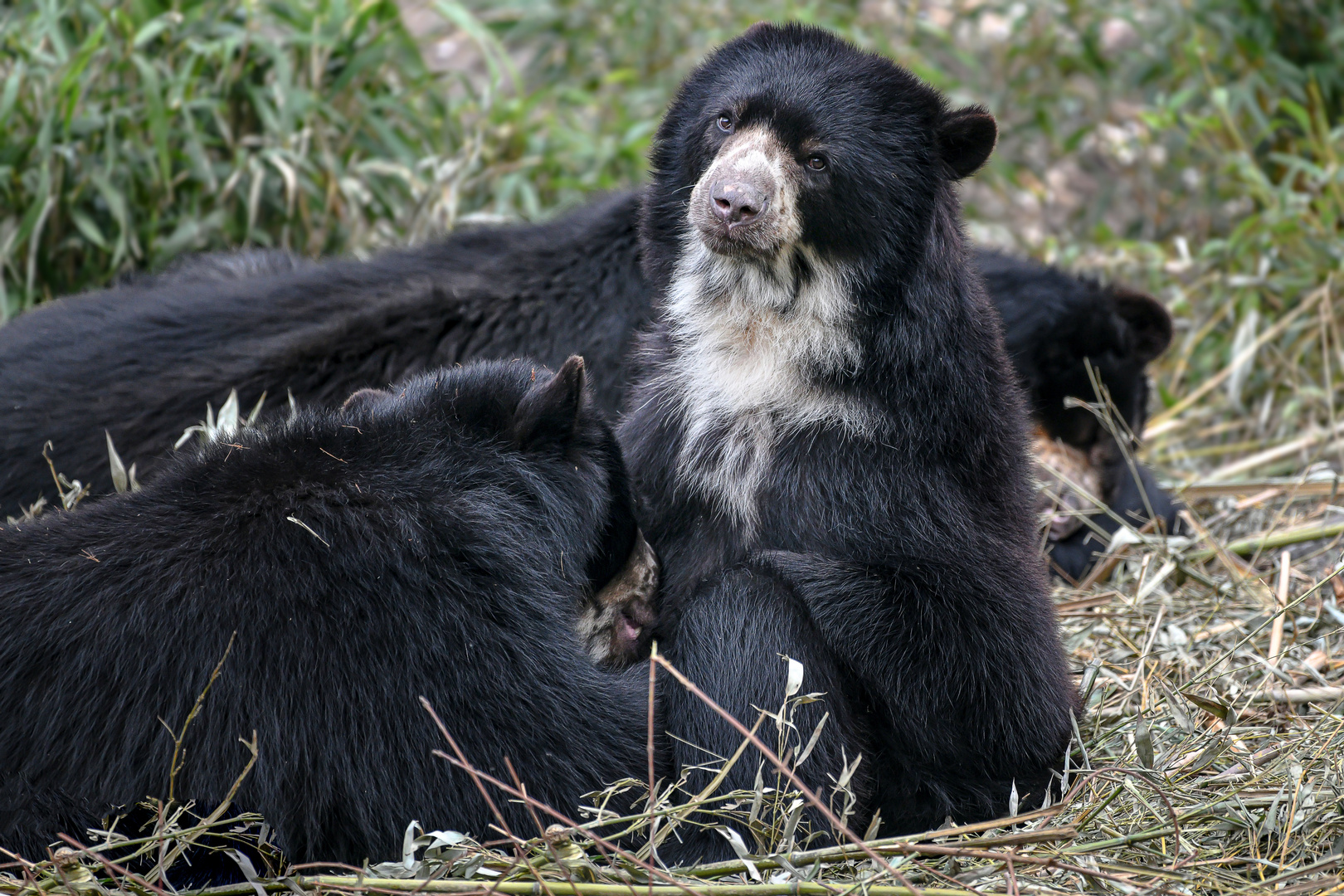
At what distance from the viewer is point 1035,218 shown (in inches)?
390

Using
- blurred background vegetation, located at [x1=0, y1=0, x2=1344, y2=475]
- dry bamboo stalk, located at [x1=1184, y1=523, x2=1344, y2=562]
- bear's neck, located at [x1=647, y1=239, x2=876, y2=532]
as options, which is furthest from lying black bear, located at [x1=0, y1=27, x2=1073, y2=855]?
blurred background vegetation, located at [x1=0, y1=0, x2=1344, y2=475]

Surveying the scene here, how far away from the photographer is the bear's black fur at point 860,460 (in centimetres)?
358

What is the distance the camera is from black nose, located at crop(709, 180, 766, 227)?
3.63 metres

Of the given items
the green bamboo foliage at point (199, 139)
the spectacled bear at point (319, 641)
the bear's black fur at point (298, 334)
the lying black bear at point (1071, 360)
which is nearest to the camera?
the spectacled bear at point (319, 641)

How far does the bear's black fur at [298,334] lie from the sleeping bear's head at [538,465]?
110cm

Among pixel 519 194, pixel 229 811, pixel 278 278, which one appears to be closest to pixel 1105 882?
pixel 229 811

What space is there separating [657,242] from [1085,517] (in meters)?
2.14

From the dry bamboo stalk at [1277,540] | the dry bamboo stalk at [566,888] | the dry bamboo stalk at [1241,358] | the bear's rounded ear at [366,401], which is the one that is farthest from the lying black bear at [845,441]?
the dry bamboo stalk at [1241,358]

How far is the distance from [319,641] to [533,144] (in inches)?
192

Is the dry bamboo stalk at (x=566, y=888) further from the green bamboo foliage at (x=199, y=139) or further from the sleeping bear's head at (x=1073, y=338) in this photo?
the green bamboo foliage at (x=199, y=139)

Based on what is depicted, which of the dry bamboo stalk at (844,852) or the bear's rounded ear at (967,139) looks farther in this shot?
the bear's rounded ear at (967,139)

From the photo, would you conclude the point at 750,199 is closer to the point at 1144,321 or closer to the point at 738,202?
the point at 738,202

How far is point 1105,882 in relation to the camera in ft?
10.3

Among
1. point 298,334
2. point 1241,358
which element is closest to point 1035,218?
point 1241,358
